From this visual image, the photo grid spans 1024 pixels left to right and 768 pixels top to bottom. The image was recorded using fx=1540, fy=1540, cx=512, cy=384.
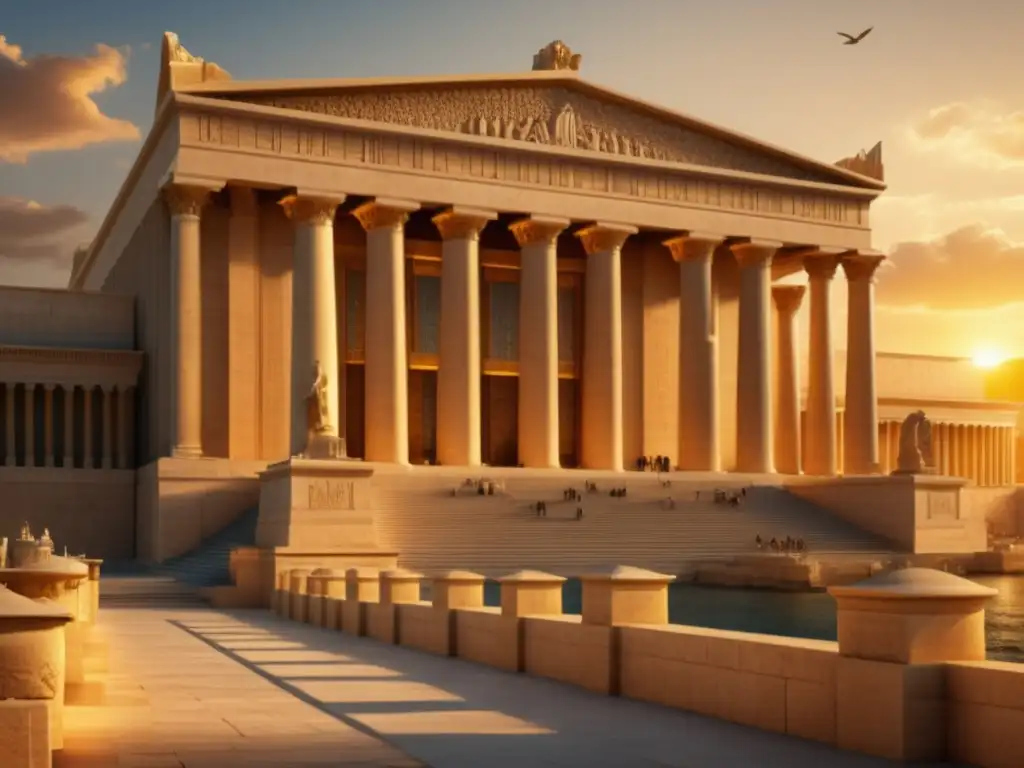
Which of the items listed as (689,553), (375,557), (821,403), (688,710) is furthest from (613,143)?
(688,710)

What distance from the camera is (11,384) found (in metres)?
69.6

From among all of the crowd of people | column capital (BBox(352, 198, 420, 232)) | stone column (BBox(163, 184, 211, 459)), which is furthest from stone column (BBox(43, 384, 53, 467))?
the crowd of people

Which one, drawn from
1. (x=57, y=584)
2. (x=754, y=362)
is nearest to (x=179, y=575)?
(x=754, y=362)

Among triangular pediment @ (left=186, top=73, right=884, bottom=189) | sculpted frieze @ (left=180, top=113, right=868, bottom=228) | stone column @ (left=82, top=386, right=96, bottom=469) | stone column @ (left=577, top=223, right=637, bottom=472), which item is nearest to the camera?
sculpted frieze @ (left=180, top=113, right=868, bottom=228)

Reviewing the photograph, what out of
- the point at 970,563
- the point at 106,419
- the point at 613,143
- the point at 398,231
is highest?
the point at 613,143

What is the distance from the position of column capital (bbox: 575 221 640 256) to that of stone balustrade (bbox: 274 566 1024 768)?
5305 centimetres

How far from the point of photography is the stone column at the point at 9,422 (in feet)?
227

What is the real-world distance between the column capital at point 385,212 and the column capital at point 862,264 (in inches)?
1013

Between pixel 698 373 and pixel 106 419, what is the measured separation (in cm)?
2879

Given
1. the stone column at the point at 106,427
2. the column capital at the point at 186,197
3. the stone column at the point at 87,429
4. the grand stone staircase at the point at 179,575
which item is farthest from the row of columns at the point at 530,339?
the stone column at the point at 87,429

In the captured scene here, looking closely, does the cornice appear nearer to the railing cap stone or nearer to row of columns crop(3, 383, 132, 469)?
row of columns crop(3, 383, 132, 469)

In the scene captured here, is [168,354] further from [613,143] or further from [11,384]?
[613,143]

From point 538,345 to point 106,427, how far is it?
20588 mm

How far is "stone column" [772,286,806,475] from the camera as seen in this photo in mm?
82938
